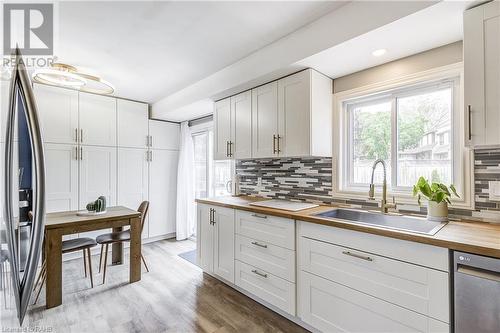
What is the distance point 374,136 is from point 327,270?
4.30ft

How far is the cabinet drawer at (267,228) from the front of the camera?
2.04 m

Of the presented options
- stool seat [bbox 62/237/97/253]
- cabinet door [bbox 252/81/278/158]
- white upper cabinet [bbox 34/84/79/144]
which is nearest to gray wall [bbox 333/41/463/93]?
cabinet door [bbox 252/81/278/158]

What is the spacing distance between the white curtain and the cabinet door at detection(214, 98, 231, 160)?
4.54 feet

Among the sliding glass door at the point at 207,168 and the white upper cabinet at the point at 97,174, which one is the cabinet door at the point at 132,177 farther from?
the sliding glass door at the point at 207,168

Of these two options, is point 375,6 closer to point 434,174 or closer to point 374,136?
point 374,136

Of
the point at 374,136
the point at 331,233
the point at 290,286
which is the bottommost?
the point at 290,286

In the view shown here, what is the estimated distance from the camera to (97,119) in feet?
12.3

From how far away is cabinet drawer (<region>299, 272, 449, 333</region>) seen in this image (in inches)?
56.7

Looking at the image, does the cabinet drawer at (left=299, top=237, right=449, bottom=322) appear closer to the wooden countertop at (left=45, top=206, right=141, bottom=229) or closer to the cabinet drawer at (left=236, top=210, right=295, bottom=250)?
the cabinet drawer at (left=236, top=210, right=295, bottom=250)

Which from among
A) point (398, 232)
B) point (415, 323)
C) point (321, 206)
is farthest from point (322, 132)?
point (415, 323)

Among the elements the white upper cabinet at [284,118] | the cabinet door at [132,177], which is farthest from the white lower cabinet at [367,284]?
the cabinet door at [132,177]

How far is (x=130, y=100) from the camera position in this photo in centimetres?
410

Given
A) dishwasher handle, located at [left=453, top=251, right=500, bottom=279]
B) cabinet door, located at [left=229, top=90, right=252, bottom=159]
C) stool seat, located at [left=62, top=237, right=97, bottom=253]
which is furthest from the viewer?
cabinet door, located at [left=229, top=90, right=252, bottom=159]

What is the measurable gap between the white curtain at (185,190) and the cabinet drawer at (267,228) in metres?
2.24
